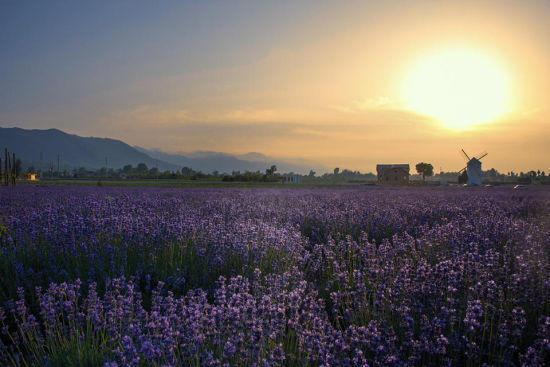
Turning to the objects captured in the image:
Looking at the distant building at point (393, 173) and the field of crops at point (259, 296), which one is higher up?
the distant building at point (393, 173)

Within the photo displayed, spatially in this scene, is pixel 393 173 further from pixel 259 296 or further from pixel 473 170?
pixel 259 296

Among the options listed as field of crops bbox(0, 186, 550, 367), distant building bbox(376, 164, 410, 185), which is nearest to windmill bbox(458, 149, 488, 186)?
distant building bbox(376, 164, 410, 185)

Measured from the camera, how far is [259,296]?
11.3ft

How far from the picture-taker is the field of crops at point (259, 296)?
2.51 meters

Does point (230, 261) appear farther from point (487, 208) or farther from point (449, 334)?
point (487, 208)

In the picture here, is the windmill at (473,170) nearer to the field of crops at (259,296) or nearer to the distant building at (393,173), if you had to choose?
the distant building at (393,173)

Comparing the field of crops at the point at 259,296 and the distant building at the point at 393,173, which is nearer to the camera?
the field of crops at the point at 259,296

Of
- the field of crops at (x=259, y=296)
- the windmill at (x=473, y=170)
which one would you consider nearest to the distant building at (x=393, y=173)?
the windmill at (x=473, y=170)

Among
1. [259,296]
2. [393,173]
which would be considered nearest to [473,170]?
[393,173]


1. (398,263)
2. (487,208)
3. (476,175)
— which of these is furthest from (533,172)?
(398,263)

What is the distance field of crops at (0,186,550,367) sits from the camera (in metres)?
2.51

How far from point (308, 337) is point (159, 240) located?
10.4 feet

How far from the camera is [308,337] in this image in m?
2.49

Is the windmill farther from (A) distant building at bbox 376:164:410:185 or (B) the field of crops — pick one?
(B) the field of crops
